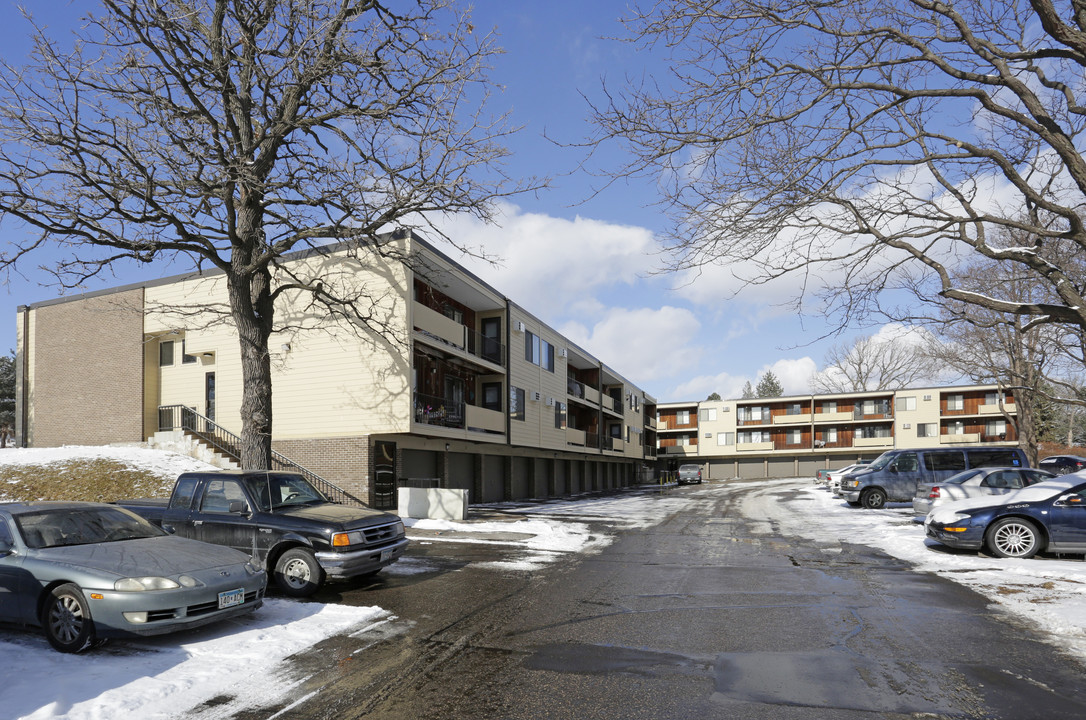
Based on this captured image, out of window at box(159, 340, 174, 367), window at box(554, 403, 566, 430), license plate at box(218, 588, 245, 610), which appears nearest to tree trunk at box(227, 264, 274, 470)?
license plate at box(218, 588, 245, 610)

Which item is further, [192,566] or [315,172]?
[315,172]

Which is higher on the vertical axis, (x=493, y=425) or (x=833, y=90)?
(x=833, y=90)

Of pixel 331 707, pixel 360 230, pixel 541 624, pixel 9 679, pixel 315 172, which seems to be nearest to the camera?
pixel 331 707

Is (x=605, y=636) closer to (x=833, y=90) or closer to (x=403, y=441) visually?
(x=833, y=90)

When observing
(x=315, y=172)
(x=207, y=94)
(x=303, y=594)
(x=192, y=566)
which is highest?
(x=207, y=94)

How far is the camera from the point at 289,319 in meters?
24.9

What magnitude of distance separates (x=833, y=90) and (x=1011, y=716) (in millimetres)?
7917

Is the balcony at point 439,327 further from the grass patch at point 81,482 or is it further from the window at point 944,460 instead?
the window at point 944,460

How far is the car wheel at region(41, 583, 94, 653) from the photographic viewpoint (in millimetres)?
6402

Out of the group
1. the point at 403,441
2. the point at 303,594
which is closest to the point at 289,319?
the point at 403,441

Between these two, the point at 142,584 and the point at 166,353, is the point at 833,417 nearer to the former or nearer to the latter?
the point at 166,353

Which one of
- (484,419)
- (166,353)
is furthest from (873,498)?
(166,353)

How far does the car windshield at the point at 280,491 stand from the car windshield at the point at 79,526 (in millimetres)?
1756

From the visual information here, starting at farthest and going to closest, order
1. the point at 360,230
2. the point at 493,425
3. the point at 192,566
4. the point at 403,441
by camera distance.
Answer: the point at 493,425
the point at 403,441
the point at 360,230
the point at 192,566
